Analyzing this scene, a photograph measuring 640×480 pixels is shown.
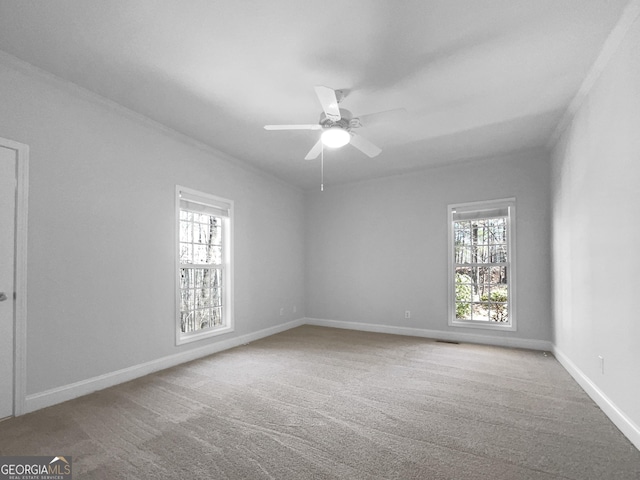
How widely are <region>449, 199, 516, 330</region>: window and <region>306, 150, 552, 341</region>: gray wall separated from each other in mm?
115

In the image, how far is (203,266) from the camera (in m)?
4.21

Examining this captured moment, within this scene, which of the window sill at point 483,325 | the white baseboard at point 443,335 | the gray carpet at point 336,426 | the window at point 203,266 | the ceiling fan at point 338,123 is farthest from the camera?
the window sill at point 483,325

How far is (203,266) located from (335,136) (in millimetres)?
2492

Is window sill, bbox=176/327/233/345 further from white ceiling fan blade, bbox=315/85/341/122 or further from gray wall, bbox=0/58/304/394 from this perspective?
white ceiling fan blade, bbox=315/85/341/122

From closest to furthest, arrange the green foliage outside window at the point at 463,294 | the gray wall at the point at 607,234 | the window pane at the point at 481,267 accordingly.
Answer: the gray wall at the point at 607,234 < the window pane at the point at 481,267 < the green foliage outside window at the point at 463,294

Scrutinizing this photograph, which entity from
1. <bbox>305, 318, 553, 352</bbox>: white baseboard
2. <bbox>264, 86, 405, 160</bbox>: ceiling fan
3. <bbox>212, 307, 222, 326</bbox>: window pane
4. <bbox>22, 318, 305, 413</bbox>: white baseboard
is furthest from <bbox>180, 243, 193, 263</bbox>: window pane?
<bbox>305, 318, 553, 352</bbox>: white baseboard

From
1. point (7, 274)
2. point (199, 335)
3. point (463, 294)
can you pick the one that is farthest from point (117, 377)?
point (463, 294)

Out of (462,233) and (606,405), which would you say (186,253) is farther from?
(606,405)

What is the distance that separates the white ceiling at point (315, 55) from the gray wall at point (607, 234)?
0.30m

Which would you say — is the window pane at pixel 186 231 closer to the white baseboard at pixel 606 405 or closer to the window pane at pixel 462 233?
the window pane at pixel 462 233

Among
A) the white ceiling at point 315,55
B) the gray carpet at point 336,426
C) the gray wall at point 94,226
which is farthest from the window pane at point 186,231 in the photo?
the gray carpet at point 336,426

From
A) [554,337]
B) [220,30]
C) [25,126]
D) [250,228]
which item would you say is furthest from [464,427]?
[25,126]

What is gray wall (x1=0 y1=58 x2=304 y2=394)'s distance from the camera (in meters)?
2.55

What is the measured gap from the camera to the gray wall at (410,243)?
14.4 ft
